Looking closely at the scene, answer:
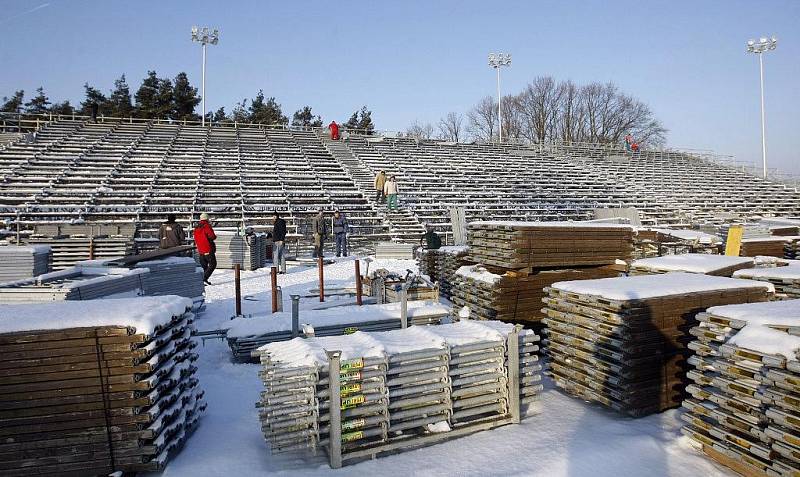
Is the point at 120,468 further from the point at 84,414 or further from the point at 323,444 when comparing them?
the point at 323,444

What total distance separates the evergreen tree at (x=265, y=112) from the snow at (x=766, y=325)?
6415cm

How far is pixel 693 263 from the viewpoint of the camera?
9.33 meters

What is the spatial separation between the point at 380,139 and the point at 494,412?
36.9 metres

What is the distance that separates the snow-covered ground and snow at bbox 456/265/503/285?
248cm

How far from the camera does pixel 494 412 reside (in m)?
5.90

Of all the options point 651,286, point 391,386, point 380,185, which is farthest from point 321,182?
point 391,386

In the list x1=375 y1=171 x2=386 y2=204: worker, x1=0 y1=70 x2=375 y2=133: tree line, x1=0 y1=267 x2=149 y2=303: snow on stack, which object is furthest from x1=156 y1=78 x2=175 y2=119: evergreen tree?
x1=0 y1=267 x2=149 y2=303: snow on stack

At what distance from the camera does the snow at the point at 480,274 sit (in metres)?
8.93

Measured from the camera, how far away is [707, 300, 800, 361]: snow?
438 cm

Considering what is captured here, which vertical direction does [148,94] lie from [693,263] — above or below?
above

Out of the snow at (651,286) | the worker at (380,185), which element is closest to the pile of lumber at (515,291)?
the snow at (651,286)

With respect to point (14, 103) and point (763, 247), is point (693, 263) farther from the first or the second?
point (14, 103)

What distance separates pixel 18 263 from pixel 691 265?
13.9 metres

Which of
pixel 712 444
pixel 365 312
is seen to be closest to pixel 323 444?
pixel 712 444
